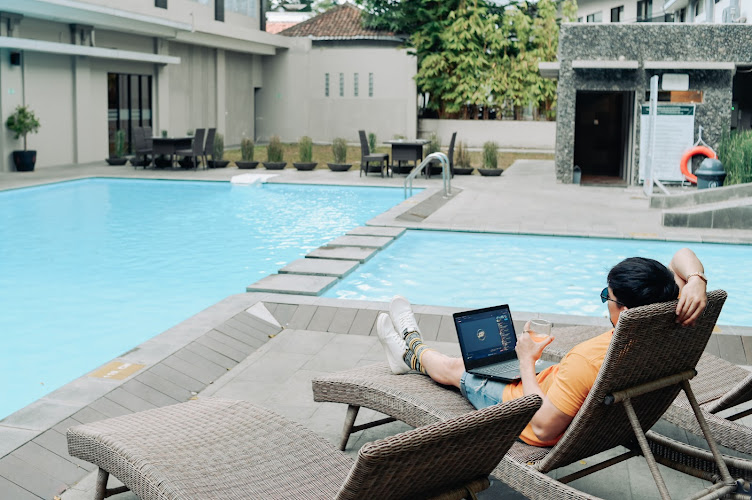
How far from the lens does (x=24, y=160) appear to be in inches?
687

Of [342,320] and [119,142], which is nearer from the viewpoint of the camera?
[342,320]

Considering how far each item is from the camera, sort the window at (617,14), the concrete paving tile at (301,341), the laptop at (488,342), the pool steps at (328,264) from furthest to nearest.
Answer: the window at (617,14) < the pool steps at (328,264) < the concrete paving tile at (301,341) < the laptop at (488,342)

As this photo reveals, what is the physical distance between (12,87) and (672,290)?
56.7 feet

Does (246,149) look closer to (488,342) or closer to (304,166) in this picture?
(304,166)

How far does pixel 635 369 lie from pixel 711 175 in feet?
36.4

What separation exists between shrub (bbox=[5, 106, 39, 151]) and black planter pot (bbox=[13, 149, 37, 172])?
1.30 ft

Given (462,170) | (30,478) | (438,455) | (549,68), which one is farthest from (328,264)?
(462,170)

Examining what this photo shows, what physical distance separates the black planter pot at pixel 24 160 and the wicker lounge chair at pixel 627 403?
53.0 feet

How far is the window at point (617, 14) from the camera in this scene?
3528cm

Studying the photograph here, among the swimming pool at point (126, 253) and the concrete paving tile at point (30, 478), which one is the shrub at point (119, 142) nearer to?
the swimming pool at point (126, 253)

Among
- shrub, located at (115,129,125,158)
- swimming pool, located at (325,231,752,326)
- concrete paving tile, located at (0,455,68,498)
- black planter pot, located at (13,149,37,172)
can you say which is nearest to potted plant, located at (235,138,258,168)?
shrub, located at (115,129,125,158)

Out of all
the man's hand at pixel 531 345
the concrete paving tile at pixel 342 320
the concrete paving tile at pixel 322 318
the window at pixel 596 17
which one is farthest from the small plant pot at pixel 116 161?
the window at pixel 596 17

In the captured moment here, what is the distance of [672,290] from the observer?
278 centimetres

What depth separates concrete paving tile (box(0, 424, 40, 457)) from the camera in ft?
11.5
